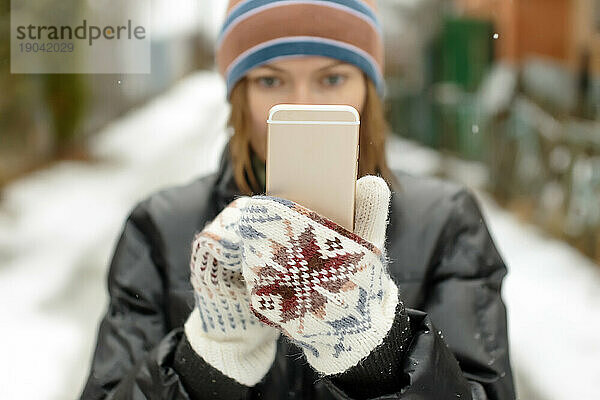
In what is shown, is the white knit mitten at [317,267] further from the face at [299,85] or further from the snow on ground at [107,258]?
the snow on ground at [107,258]

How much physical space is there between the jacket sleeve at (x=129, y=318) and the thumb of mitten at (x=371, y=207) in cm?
22

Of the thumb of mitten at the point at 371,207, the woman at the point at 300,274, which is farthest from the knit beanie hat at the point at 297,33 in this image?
the thumb of mitten at the point at 371,207

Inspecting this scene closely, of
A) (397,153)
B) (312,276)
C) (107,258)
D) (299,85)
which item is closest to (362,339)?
(312,276)

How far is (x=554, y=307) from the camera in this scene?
3.52 feet

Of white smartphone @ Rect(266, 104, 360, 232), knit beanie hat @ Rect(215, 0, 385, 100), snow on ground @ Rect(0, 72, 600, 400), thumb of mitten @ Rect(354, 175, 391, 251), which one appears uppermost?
knit beanie hat @ Rect(215, 0, 385, 100)

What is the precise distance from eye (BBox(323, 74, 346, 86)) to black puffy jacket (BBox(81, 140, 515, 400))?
0.27ft

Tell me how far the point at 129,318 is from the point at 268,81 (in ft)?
0.77

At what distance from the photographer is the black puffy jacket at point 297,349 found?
0.43m

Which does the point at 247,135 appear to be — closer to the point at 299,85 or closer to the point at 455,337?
the point at 299,85

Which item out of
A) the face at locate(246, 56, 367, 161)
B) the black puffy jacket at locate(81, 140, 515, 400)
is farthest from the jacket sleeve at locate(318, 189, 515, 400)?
the face at locate(246, 56, 367, 161)

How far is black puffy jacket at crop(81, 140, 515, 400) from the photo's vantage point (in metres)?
0.43

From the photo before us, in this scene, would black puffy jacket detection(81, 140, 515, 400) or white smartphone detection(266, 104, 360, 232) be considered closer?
white smartphone detection(266, 104, 360, 232)

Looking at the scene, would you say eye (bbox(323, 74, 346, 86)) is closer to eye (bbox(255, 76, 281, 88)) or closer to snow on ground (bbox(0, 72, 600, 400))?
eye (bbox(255, 76, 281, 88))

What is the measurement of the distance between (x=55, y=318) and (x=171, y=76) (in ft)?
2.00
